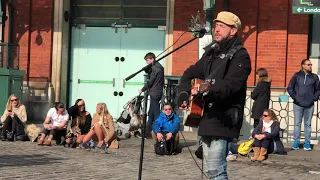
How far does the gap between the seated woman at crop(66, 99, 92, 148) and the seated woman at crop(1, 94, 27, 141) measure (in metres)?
1.14

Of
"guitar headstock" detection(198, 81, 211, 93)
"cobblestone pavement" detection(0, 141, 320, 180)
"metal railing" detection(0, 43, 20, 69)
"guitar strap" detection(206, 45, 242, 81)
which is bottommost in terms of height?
"cobblestone pavement" detection(0, 141, 320, 180)

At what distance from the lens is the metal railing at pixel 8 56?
1494 cm

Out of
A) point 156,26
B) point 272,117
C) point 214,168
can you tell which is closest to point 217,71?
point 214,168

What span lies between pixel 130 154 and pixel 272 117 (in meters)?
2.67

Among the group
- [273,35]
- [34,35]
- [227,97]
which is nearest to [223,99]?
[227,97]

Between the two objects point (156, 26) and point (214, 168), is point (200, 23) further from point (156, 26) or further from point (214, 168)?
point (214, 168)

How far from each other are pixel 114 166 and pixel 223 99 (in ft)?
15.2

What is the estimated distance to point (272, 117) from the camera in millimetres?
10281

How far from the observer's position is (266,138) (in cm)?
993

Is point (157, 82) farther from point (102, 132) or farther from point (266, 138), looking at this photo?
point (266, 138)

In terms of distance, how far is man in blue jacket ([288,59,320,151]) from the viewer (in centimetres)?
1097

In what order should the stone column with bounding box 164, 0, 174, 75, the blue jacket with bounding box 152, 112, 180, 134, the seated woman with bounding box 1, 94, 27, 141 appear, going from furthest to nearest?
the stone column with bounding box 164, 0, 174, 75
the seated woman with bounding box 1, 94, 27, 141
the blue jacket with bounding box 152, 112, 180, 134

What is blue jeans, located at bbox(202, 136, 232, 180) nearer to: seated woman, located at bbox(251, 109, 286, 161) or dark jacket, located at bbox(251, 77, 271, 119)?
seated woman, located at bbox(251, 109, 286, 161)

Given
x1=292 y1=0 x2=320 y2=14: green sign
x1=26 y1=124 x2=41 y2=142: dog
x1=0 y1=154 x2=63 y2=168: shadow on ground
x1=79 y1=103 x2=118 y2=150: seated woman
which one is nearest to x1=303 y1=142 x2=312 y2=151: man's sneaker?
x1=292 y1=0 x2=320 y2=14: green sign
